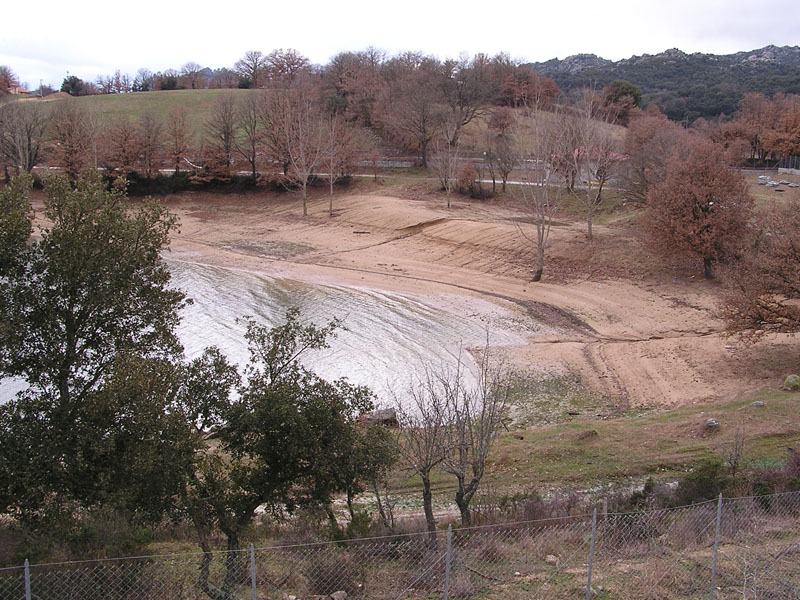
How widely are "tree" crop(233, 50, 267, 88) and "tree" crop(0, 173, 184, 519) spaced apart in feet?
353

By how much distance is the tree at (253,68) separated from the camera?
116681mm

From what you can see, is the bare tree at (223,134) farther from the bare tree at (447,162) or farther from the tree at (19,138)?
the bare tree at (447,162)

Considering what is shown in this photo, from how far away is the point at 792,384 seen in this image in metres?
23.4

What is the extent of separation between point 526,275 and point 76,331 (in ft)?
100

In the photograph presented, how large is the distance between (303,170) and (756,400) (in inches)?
1663

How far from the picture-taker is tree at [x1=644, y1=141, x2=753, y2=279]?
116 ft

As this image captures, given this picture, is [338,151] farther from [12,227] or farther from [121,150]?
[12,227]

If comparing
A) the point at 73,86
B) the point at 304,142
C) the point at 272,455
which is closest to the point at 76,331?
the point at 272,455

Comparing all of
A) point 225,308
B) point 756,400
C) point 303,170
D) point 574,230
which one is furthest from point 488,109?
point 756,400

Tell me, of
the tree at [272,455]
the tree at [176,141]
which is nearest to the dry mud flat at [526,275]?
the tree at [176,141]

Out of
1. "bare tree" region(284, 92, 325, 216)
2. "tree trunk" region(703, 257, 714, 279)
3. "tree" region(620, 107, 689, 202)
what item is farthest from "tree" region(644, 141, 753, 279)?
"bare tree" region(284, 92, 325, 216)

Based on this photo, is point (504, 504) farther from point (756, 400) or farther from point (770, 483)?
point (756, 400)

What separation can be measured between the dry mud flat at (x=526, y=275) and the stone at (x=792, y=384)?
0.88 metres

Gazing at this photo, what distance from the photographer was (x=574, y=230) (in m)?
46.4
